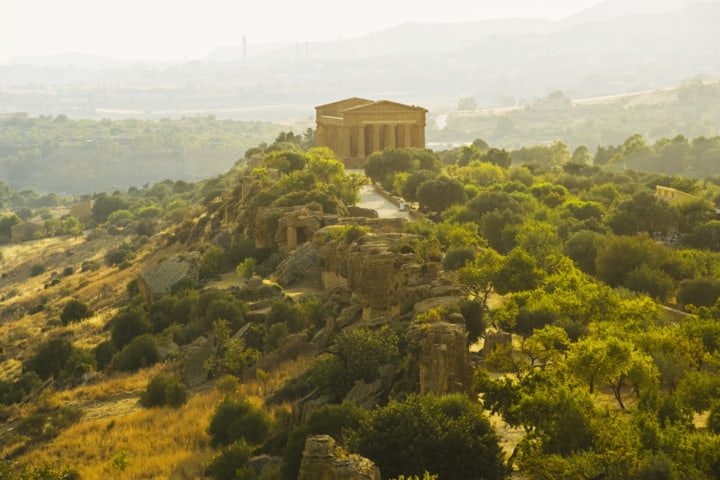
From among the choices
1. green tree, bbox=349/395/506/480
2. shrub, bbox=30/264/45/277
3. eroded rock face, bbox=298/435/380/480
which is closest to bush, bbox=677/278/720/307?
green tree, bbox=349/395/506/480

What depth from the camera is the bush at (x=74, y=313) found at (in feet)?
176

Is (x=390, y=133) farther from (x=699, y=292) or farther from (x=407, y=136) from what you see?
(x=699, y=292)

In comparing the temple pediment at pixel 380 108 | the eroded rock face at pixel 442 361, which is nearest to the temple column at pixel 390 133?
the temple pediment at pixel 380 108

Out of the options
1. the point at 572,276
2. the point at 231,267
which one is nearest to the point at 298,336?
the point at 572,276

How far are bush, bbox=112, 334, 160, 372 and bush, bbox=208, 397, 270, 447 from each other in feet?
38.8

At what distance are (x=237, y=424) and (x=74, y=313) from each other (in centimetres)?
3171

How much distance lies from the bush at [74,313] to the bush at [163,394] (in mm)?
23934

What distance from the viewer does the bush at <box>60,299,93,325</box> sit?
53.5 m

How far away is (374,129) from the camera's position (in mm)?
91438

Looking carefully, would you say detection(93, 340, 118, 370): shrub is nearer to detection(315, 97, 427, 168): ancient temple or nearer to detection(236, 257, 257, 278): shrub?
detection(236, 257, 257, 278): shrub

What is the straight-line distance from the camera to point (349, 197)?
195 feet

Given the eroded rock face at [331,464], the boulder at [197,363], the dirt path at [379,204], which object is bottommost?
the boulder at [197,363]

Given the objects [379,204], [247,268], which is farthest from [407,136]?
[247,268]

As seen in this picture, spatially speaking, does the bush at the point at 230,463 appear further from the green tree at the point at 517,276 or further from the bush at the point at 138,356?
the green tree at the point at 517,276
